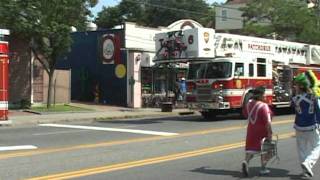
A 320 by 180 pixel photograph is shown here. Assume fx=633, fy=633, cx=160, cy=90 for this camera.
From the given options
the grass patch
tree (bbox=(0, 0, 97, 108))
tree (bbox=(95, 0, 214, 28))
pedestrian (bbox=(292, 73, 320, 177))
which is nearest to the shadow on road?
pedestrian (bbox=(292, 73, 320, 177))

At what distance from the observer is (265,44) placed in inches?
1149

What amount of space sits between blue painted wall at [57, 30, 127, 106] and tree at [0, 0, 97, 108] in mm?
5604

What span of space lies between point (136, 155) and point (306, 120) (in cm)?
418

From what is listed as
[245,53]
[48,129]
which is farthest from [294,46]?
[48,129]

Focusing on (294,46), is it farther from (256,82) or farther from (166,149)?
(166,149)

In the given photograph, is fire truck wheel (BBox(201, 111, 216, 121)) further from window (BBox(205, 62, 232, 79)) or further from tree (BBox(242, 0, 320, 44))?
tree (BBox(242, 0, 320, 44))

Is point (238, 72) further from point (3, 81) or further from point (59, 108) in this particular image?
point (59, 108)

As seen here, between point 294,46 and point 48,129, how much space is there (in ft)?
49.3

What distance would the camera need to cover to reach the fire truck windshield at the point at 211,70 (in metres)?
25.8

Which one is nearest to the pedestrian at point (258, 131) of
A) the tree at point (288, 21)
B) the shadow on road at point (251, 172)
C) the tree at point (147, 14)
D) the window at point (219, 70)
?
the shadow on road at point (251, 172)

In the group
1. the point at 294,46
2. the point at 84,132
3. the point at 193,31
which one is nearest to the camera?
the point at 84,132

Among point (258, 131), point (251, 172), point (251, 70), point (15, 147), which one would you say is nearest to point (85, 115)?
point (251, 70)

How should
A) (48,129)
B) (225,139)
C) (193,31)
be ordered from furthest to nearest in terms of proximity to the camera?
(193,31) < (48,129) < (225,139)

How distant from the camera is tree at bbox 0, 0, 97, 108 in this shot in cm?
2844
